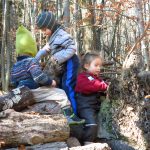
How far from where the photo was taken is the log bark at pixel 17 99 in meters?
Result: 4.00

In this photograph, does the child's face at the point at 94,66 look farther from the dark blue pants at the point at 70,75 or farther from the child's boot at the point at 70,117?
the child's boot at the point at 70,117

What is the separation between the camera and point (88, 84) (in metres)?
4.45

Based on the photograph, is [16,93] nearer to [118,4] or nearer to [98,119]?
[98,119]

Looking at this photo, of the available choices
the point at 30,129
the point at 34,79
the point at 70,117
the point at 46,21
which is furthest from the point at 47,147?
the point at 46,21

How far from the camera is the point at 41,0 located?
18344mm

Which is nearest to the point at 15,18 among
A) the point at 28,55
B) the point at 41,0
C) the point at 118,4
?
the point at 41,0

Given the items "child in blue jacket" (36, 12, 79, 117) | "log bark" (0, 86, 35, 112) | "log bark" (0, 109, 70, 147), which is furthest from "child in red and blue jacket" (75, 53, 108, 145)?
"log bark" (0, 86, 35, 112)

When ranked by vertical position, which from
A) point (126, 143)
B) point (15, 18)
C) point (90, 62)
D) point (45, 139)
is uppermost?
point (15, 18)

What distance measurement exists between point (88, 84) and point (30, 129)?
1.23 m

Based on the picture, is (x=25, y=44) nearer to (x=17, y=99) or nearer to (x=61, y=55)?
(x=61, y=55)

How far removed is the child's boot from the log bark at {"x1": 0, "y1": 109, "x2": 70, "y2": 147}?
372 mm

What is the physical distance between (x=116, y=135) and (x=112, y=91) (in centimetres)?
65

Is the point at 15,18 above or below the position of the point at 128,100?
above

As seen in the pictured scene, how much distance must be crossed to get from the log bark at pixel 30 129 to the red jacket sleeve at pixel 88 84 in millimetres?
792
